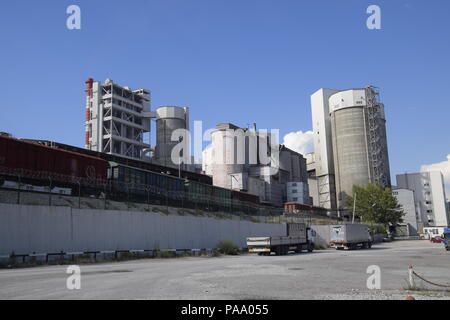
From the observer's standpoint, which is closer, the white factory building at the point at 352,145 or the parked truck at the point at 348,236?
the parked truck at the point at 348,236

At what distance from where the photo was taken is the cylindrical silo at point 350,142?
112 metres

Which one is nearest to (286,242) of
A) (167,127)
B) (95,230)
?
(95,230)

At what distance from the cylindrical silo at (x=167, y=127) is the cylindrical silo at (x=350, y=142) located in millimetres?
45935

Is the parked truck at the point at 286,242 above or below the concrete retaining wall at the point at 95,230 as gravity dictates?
below

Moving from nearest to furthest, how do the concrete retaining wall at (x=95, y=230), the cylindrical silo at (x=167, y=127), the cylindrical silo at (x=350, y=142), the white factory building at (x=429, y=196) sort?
the concrete retaining wall at (x=95, y=230), the cylindrical silo at (x=350, y=142), the cylindrical silo at (x=167, y=127), the white factory building at (x=429, y=196)

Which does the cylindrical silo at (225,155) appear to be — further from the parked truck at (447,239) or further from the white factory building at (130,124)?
the parked truck at (447,239)

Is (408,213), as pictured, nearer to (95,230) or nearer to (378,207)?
(378,207)

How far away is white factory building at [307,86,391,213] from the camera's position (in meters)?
111

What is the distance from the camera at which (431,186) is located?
139 m

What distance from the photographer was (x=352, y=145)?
372 feet

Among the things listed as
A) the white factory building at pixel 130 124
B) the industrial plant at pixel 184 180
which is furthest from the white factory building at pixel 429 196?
the white factory building at pixel 130 124
